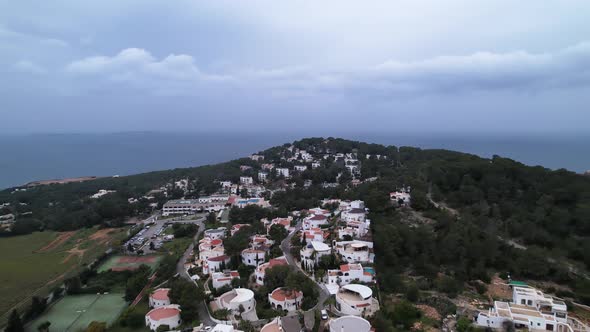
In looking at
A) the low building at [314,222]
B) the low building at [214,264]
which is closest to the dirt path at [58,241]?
the low building at [214,264]

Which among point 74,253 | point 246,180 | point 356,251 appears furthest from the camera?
point 246,180

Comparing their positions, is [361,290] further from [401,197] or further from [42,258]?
[42,258]

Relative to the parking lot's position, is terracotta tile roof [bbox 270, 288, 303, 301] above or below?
above

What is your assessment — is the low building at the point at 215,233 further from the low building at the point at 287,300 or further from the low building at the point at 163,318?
the low building at the point at 287,300

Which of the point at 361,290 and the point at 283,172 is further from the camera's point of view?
the point at 283,172

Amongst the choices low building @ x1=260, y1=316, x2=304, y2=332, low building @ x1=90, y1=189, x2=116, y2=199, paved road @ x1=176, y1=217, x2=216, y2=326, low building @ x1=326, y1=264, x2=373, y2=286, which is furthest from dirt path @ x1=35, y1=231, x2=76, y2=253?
low building @ x1=326, y1=264, x2=373, y2=286

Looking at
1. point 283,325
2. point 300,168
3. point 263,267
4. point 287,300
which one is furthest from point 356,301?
point 300,168

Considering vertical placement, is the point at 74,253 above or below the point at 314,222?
below

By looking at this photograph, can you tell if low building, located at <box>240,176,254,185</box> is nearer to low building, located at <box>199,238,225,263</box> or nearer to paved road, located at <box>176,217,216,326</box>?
paved road, located at <box>176,217,216,326</box>
